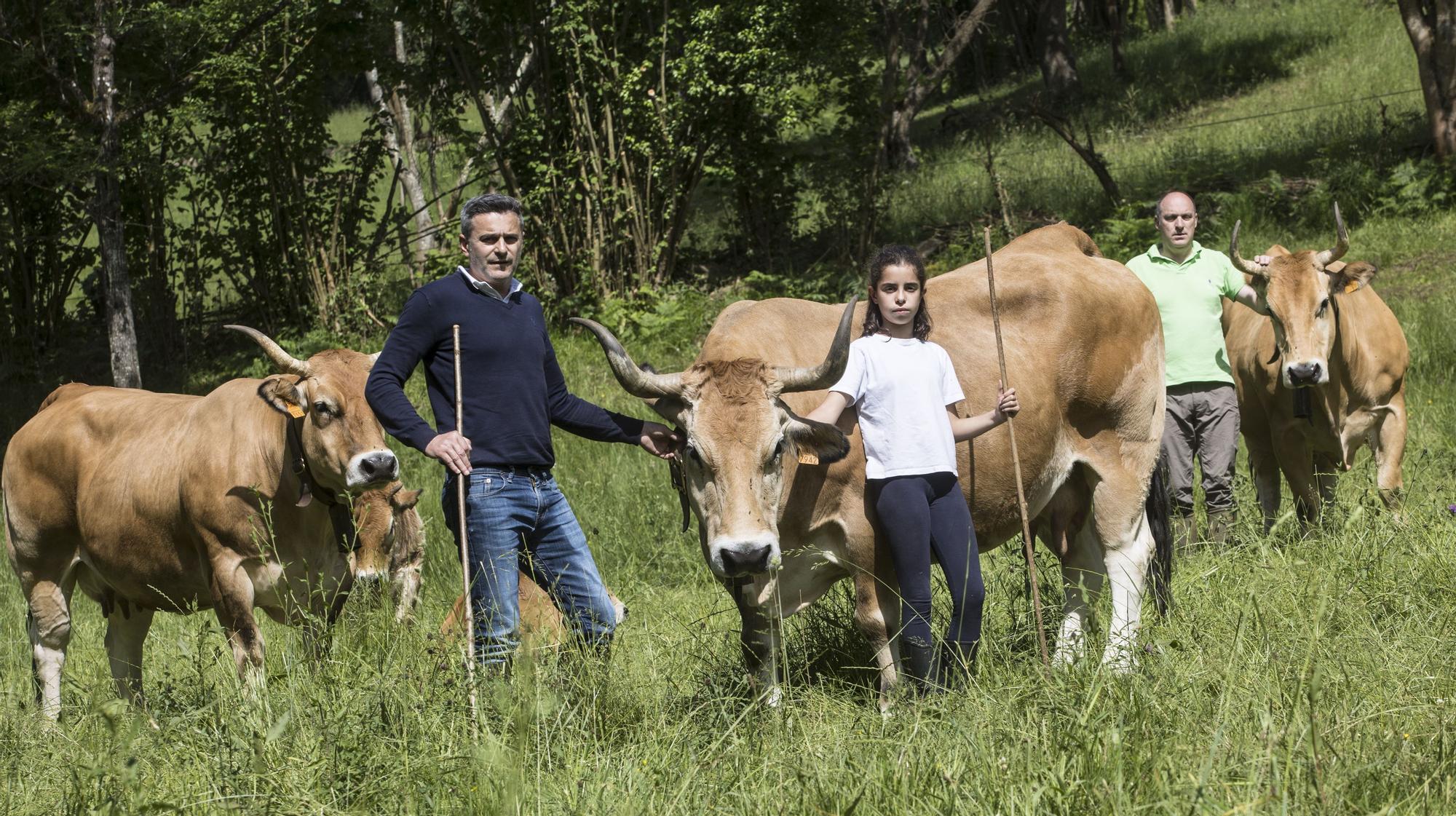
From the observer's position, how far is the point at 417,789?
391cm

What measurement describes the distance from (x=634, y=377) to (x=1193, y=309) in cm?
424

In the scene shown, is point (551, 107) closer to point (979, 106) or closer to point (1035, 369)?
point (1035, 369)

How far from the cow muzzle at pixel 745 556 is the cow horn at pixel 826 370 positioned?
62 cm

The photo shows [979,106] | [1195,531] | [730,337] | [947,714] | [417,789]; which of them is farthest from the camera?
[979,106]

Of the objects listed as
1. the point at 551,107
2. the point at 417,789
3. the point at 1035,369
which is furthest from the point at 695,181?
the point at 417,789

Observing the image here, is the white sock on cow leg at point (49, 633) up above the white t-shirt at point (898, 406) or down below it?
below

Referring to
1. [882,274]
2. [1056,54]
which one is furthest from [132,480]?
[1056,54]

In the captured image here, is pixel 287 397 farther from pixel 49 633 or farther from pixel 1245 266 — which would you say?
pixel 1245 266

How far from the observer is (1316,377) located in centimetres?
776

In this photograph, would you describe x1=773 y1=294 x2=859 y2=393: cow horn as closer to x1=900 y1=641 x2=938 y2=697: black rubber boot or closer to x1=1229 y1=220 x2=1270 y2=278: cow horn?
x1=900 y1=641 x2=938 y2=697: black rubber boot

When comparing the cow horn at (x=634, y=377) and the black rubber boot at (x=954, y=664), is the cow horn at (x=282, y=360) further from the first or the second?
the black rubber boot at (x=954, y=664)

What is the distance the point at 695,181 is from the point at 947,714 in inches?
444

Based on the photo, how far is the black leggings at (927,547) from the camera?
4926mm

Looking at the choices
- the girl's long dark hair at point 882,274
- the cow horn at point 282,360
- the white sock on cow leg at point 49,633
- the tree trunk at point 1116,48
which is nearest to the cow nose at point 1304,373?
the girl's long dark hair at point 882,274
